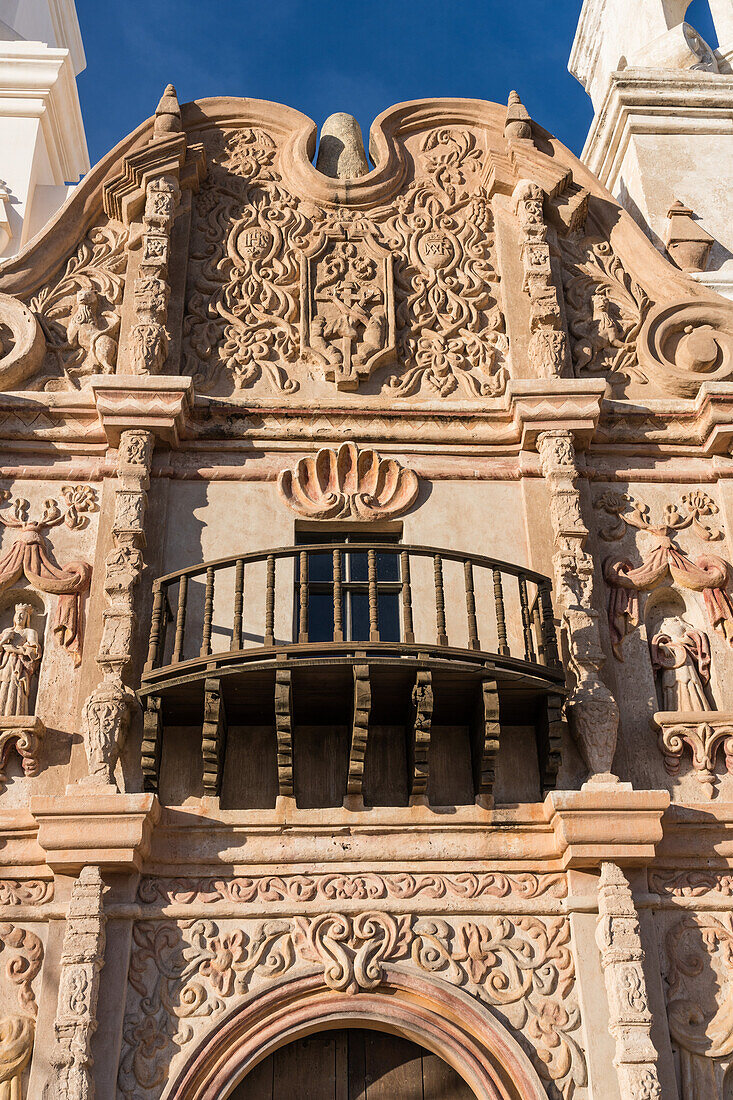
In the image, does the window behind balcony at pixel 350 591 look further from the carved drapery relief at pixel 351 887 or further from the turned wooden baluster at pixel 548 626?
the carved drapery relief at pixel 351 887

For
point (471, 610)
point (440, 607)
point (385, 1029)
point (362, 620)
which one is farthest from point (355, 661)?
point (385, 1029)

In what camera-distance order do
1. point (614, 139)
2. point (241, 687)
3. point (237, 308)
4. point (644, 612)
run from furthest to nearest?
point (614, 139), point (237, 308), point (644, 612), point (241, 687)

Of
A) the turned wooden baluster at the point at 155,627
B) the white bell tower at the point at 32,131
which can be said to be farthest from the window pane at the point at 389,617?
the white bell tower at the point at 32,131

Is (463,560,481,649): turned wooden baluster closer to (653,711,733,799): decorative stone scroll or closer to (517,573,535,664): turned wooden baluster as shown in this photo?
(517,573,535,664): turned wooden baluster

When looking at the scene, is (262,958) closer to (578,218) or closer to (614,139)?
(578,218)

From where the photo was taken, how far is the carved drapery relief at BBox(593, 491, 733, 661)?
10.2 metres

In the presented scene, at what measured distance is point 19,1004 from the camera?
8.37 metres

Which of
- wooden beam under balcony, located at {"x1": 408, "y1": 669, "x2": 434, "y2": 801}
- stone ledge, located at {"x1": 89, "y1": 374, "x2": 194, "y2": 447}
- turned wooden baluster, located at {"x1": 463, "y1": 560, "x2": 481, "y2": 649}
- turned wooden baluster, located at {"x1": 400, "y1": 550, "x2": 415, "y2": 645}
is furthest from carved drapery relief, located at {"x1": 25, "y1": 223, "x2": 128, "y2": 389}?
wooden beam under balcony, located at {"x1": 408, "y1": 669, "x2": 434, "y2": 801}

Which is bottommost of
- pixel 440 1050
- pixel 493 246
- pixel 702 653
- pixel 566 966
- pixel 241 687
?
pixel 440 1050

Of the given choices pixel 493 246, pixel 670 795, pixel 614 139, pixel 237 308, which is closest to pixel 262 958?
pixel 670 795

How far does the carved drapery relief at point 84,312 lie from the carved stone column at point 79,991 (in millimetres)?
4963

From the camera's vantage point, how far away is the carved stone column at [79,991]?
25.6 feet

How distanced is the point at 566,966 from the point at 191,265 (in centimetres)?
761

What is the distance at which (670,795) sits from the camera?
30.5 feet
